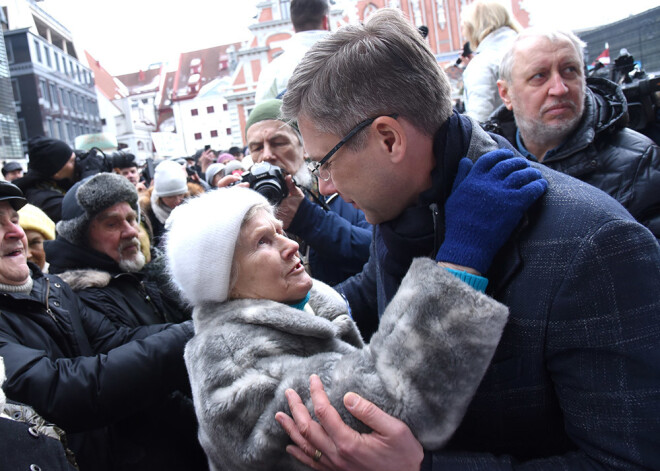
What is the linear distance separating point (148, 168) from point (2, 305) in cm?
742

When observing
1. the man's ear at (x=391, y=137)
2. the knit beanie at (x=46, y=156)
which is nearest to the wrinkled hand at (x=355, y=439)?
the man's ear at (x=391, y=137)

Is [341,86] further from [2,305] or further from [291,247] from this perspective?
[2,305]

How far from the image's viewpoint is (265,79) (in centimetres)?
396

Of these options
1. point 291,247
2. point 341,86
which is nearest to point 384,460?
point 291,247

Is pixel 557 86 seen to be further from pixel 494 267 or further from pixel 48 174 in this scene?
pixel 48 174

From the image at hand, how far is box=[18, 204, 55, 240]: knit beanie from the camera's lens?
3.15 metres

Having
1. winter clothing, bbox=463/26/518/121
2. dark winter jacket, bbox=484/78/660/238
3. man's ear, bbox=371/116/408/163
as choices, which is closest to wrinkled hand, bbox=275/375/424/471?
man's ear, bbox=371/116/408/163

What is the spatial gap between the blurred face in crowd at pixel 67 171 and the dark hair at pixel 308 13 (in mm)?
2678

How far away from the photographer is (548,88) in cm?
259

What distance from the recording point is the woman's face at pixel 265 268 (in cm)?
175

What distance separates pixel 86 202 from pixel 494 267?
2410mm

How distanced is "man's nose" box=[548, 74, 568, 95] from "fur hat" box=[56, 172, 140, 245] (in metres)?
2.50

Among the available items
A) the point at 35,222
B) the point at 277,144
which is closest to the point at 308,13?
the point at 277,144

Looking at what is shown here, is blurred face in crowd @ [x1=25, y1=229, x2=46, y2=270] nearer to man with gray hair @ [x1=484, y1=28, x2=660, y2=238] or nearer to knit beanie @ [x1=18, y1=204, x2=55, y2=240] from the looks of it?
knit beanie @ [x1=18, y1=204, x2=55, y2=240]
